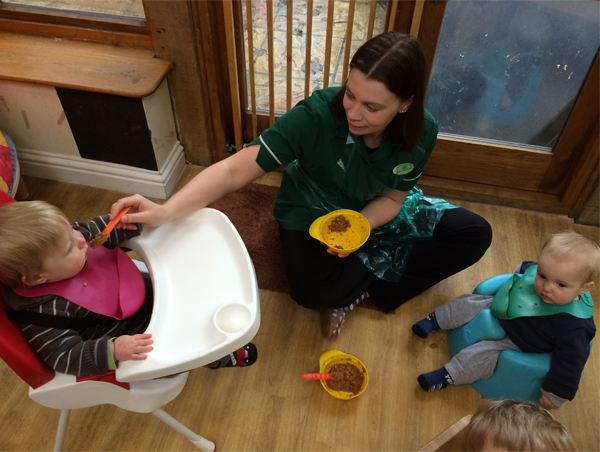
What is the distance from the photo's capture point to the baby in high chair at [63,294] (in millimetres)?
861

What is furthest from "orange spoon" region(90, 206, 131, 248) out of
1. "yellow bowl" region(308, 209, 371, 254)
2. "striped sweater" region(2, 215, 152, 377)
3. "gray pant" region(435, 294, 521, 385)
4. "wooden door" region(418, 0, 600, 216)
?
"wooden door" region(418, 0, 600, 216)

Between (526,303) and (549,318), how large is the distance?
69 mm

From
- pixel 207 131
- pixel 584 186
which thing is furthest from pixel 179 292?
pixel 584 186

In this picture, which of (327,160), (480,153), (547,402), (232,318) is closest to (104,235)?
(232,318)

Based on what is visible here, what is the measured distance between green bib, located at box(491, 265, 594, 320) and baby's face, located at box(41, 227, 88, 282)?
3.78 feet

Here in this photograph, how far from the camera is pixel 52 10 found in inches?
69.9

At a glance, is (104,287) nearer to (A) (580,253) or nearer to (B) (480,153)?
(A) (580,253)

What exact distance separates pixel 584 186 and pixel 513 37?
0.68m

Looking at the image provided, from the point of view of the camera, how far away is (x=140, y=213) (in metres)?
1.03

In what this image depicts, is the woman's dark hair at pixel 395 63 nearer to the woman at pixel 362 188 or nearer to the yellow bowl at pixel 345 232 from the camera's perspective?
the woman at pixel 362 188

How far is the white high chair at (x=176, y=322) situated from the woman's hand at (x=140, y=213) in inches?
1.2

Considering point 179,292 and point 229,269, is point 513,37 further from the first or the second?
point 179,292

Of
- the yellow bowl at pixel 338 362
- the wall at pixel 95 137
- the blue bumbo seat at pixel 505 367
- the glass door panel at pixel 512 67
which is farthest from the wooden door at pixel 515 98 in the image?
the wall at pixel 95 137

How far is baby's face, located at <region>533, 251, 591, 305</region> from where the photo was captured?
117cm
